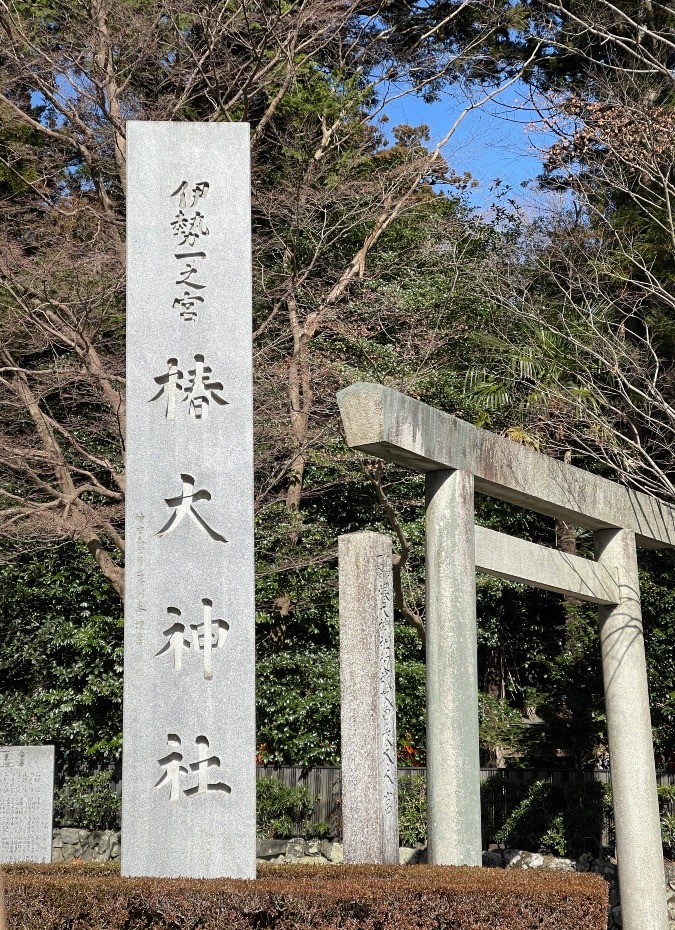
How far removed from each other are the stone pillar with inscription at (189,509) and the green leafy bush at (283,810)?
7113 millimetres

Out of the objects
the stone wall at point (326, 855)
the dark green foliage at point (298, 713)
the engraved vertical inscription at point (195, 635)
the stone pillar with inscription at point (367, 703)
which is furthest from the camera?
the dark green foliage at point (298, 713)

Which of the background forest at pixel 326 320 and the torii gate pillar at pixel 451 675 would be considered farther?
the background forest at pixel 326 320

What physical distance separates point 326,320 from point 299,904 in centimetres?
1014

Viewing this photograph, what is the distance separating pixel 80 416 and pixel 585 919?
35.2 feet

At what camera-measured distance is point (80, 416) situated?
14102 millimetres

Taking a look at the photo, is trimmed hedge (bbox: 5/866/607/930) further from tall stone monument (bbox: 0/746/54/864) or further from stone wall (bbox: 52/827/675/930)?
stone wall (bbox: 52/827/675/930)

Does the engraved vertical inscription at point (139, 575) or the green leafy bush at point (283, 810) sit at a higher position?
the engraved vertical inscription at point (139, 575)

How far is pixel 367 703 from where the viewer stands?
6.71 meters

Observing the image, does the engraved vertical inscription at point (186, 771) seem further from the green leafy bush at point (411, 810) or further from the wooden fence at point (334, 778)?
the wooden fence at point (334, 778)

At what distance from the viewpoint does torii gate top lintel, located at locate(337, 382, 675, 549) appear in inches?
241

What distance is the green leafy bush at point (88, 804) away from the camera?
12.7 metres

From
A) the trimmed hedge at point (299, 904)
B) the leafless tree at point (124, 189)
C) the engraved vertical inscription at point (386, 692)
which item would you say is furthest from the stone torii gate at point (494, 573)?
the leafless tree at point (124, 189)

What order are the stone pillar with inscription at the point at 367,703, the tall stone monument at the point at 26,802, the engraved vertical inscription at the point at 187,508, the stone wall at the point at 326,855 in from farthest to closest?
the stone wall at the point at 326,855 < the tall stone monument at the point at 26,802 < the stone pillar with inscription at the point at 367,703 < the engraved vertical inscription at the point at 187,508

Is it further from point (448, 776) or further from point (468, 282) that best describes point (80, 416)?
point (448, 776)
